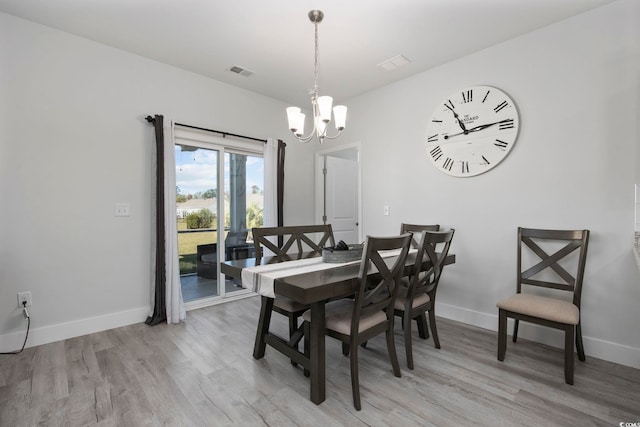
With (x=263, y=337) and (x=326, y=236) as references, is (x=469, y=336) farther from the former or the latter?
(x=263, y=337)

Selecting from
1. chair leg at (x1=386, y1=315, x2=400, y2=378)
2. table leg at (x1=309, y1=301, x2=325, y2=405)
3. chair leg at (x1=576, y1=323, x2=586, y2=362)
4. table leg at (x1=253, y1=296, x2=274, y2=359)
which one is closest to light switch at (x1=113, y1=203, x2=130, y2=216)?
table leg at (x1=253, y1=296, x2=274, y2=359)

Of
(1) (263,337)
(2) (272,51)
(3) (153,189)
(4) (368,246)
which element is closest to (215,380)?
(1) (263,337)

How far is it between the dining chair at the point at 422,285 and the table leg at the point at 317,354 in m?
0.70

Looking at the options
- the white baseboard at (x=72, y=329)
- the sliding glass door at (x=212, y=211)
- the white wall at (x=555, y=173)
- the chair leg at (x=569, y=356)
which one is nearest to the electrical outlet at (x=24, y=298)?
the white baseboard at (x=72, y=329)

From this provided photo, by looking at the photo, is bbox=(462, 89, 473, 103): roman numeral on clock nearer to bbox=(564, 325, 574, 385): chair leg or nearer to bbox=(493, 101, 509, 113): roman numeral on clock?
bbox=(493, 101, 509, 113): roman numeral on clock

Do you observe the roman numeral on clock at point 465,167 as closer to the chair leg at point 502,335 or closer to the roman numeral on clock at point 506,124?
the roman numeral on clock at point 506,124

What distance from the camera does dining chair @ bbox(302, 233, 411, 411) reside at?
1.67 metres

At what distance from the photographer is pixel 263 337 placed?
222 centimetres

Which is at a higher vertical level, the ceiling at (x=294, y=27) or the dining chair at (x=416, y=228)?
the ceiling at (x=294, y=27)

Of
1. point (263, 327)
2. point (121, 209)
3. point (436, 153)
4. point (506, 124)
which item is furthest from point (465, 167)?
point (121, 209)

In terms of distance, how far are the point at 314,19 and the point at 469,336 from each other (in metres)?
3.00

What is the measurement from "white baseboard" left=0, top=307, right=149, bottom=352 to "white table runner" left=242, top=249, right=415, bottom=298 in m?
1.86

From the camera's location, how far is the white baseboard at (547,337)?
218 cm

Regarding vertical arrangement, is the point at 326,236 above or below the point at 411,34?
below
